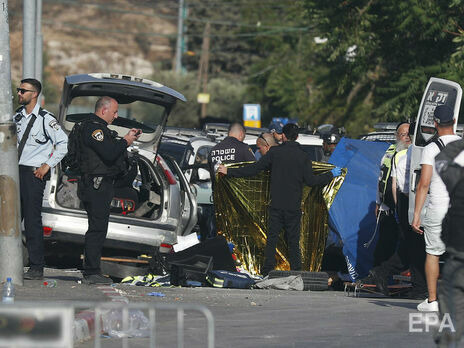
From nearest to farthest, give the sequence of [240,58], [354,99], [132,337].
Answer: [132,337] → [354,99] → [240,58]

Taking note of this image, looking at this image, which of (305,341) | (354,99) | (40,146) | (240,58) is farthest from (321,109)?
(240,58)

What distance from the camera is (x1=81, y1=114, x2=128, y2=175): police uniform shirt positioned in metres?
10.9

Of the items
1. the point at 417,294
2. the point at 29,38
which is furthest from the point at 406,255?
the point at 29,38

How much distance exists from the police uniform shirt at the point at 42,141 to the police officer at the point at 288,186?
2921mm

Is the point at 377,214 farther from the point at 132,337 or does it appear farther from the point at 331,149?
the point at 132,337

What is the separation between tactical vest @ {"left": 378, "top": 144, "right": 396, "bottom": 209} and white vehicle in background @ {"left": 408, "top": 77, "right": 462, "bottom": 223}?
813 mm

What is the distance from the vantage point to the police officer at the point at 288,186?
1245cm

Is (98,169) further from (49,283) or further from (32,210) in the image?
(49,283)

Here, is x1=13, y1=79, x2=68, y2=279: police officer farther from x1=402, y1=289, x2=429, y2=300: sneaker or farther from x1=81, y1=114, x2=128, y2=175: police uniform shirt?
x1=402, y1=289, x2=429, y2=300: sneaker

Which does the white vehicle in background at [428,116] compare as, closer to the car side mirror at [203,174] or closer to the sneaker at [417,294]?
the sneaker at [417,294]

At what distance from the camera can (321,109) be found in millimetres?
39062

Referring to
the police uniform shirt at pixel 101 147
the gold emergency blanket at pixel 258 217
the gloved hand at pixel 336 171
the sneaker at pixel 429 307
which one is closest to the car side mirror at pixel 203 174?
the gold emergency blanket at pixel 258 217

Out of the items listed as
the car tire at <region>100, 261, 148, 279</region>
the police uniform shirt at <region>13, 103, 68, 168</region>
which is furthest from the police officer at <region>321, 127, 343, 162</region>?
the police uniform shirt at <region>13, 103, 68, 168</region>

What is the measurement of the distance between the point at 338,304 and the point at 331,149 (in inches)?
197
